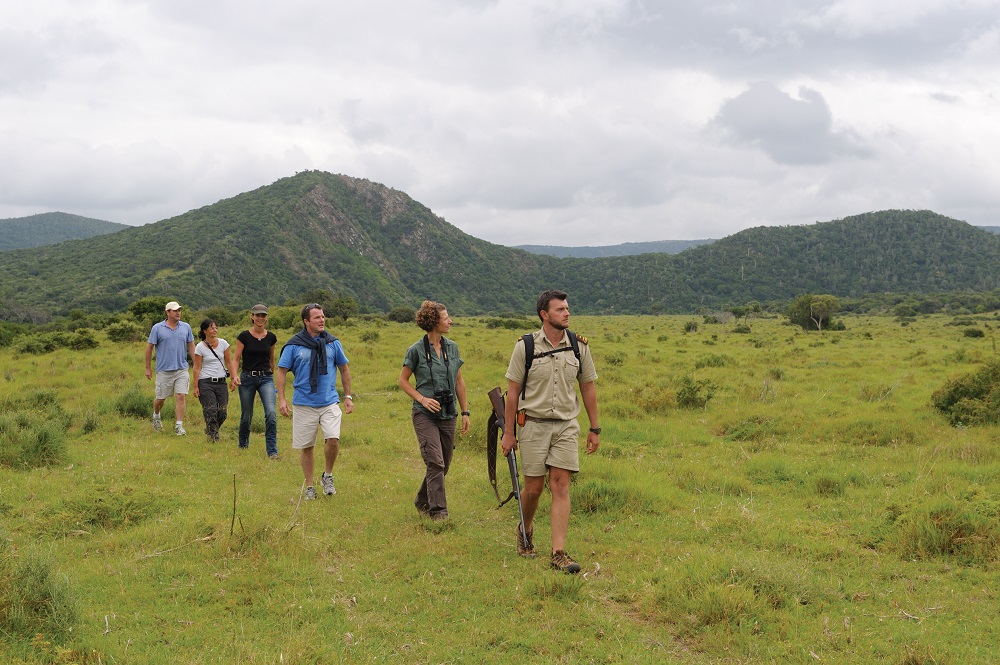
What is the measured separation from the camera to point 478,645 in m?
4.11

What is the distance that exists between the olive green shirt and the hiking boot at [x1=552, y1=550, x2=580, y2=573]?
114cm

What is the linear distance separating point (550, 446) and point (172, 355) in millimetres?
7598

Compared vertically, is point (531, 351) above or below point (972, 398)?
above

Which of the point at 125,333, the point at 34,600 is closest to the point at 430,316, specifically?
the point at 34,600

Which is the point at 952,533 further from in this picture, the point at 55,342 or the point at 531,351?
the point at 55,342

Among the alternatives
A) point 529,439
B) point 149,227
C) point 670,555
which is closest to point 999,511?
point 670,555

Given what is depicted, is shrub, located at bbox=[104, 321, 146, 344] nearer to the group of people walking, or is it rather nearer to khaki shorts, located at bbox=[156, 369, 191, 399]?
khaki shorts, located at bbox=[156, 369, 191, 399]

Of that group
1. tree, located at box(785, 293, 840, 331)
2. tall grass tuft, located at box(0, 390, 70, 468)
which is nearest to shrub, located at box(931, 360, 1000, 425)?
tall grass tuft, located at box(0, 390, 70, 468)

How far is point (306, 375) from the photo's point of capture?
23.6 ft

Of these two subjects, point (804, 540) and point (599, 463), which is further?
point (599, 463)

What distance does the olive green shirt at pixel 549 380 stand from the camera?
532 centimetres

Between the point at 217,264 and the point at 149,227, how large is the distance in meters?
32.5

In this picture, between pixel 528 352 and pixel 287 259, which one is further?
pixel 287 259

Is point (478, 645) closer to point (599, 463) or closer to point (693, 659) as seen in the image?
point (693, 659)
